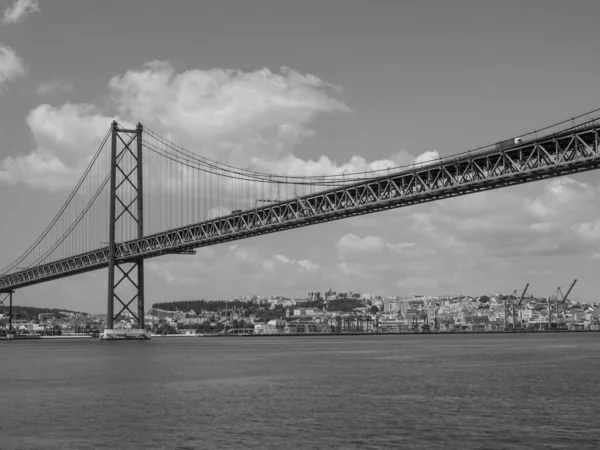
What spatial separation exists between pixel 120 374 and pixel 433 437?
22953 mm

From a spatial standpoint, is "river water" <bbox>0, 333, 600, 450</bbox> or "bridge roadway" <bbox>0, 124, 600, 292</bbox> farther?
"bridge roadway" <bbox>0, 124, 600, 292</bbox>

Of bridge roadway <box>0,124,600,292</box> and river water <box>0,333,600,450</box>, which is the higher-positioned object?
bridge roadway <box>0,124,600,292</box>

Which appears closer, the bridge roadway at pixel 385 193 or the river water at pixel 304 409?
the river water at pixel 304 409

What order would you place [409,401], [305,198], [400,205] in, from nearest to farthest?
[409,401], [400,205], [305,198]

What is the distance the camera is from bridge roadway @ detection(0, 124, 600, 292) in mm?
45688

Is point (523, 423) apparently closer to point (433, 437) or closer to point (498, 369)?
point (433, 437)

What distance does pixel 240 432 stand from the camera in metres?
21.3

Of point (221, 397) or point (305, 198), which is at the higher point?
point (305, 198)

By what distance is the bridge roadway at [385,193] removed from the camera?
45.7 metres

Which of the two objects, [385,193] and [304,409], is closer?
[304,409]

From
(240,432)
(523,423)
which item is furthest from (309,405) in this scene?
(523,423)

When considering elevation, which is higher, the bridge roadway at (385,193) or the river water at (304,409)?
the bridge roadway at (385,193)

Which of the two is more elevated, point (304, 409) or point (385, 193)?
point (385, 193)

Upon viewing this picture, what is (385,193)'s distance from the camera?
60.2 m
